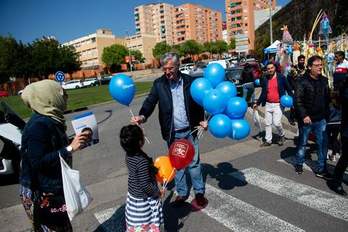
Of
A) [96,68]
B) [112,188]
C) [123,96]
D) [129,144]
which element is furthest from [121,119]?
[96,68]

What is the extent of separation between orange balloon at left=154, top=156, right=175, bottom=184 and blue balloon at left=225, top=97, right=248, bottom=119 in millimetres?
1064

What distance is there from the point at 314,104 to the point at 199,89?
7.27 feet

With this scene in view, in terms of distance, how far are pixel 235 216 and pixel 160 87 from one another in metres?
1.92

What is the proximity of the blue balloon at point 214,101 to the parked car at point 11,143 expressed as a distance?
4.19 metres

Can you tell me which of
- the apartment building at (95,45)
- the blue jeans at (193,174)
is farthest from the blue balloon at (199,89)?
the apartment building at (95,45)

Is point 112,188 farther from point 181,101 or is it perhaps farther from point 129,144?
point 129,144

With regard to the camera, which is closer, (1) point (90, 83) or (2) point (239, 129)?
(2) point (239, 129)

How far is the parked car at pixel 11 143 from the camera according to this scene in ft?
21.2

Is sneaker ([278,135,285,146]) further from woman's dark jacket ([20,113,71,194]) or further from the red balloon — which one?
woman's dark jacket ([20,113,71,194])

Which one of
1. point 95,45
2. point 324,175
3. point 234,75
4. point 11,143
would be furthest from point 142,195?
point 95,45

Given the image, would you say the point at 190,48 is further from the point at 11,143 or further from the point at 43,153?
the point at 43,153

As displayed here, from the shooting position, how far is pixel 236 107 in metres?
4.12

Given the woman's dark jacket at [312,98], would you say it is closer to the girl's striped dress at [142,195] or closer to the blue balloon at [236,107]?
the blue balloon at [236,107]

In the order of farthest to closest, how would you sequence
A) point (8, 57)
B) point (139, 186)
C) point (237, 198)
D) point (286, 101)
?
point (8, 57) < point (286, 101) < point (237, 198) < point (139, 186)
